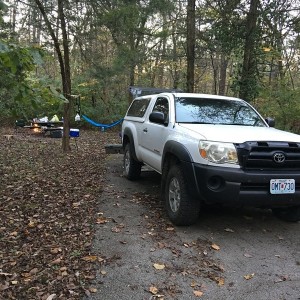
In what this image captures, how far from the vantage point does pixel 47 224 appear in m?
4.89

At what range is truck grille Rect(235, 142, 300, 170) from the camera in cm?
416

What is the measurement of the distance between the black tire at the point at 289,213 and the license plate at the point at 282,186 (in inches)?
31.9

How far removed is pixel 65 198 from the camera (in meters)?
6.12

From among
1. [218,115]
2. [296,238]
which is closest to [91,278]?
[296,238]

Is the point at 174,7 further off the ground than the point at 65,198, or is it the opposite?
the point at 174,7

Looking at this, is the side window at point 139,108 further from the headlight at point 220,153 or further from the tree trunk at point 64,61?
the headlight at point 220,153

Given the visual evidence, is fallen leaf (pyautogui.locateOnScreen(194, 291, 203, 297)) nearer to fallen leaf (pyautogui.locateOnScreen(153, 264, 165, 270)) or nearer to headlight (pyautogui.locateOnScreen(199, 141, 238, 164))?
fallen leaf (pyautogui.locateOnScreen(153, 264, 165, 270))

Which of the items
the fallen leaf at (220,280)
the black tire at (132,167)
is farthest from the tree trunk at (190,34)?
the fallen leaf at (220,280)

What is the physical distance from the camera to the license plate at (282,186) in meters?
4.20

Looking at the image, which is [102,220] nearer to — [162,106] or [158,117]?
[158,117]

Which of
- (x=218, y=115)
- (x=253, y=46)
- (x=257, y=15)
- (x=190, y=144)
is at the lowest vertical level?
(x=190, y=144)

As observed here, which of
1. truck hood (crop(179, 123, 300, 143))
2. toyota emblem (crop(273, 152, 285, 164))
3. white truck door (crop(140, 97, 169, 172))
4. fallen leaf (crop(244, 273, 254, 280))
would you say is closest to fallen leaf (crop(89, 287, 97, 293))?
fallen leaf (crop(244, 273, 254, 280))

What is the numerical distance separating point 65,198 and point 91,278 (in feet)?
9.47

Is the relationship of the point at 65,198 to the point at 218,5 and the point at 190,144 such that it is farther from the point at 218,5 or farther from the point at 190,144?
the point at 218,5
